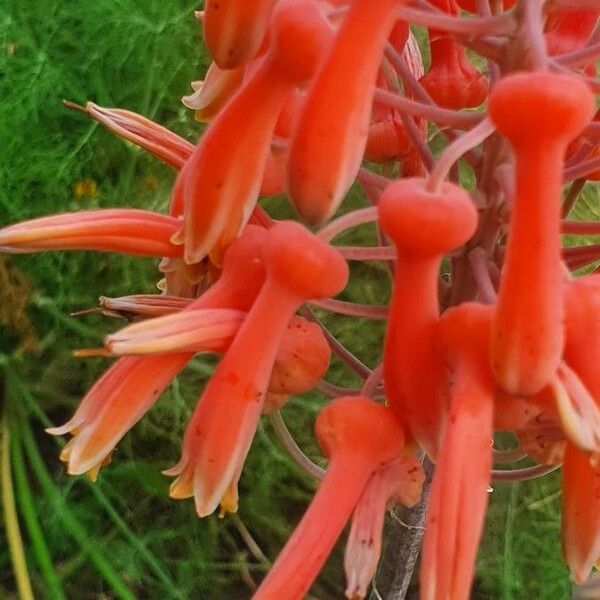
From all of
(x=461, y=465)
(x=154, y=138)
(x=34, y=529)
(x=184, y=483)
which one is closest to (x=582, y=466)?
(x=461, y=465)

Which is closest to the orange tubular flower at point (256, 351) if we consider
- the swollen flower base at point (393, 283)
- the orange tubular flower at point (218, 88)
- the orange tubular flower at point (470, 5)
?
the swollen flower base at point (393, 283)

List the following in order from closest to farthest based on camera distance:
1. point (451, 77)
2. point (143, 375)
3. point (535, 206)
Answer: point (535, 206) < point (143, 375) < point (451, 77)

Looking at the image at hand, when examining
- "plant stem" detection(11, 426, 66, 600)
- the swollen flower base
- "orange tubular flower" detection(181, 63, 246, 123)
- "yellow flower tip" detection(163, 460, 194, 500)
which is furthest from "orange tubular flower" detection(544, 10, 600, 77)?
"plant stem" detection(11, 426, 66, 600)

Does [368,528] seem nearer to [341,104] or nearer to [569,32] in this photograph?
[341,104]

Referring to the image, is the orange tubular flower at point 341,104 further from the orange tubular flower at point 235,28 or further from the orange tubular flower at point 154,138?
the orange tubular flower at point 154,138

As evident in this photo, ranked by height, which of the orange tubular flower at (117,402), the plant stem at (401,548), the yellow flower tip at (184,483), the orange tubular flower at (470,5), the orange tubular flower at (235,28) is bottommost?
the plant stem at (401,548)

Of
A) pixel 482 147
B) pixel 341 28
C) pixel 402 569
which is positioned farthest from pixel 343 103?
pixel 402 569

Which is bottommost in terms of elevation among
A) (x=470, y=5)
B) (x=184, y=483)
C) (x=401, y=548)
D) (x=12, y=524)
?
(x=12, y=524)

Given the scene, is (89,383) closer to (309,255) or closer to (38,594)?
(38,594)
